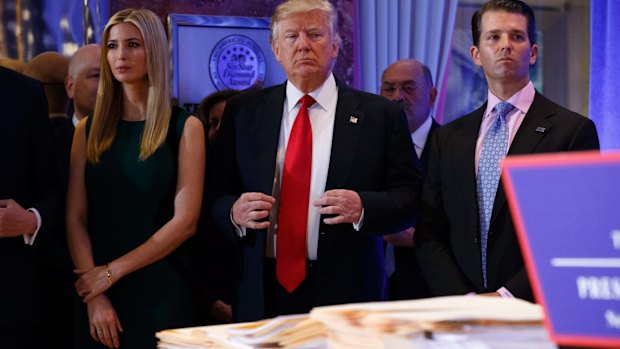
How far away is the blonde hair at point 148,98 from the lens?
287 centimetres

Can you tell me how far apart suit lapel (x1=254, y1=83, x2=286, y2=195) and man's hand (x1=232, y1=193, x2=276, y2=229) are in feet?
0.43

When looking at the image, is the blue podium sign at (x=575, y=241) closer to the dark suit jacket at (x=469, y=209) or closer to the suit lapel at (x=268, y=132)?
the dark suit jacket at (x=469, y=209)

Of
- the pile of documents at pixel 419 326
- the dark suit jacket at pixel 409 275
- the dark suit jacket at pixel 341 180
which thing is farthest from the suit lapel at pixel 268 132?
the pile of documents at pixel 419 326

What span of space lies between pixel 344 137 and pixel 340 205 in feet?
0.98

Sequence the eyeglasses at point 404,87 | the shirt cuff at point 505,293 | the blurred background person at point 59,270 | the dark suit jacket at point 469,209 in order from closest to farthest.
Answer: the shirt cuff at point 505,293
the dark suit jacket at point 469,209
the blurred background person at point 59,270
the eyeglasses at point 404,87

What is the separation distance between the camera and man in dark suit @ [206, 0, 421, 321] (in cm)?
268

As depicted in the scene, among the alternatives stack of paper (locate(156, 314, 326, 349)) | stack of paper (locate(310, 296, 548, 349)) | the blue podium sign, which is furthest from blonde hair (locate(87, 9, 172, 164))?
the blue podium sign

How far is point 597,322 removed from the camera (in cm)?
87

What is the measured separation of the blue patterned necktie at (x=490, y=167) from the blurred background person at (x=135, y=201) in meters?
0.93

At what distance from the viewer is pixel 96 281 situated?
2805 mm

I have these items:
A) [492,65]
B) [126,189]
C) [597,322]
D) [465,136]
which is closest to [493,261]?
[465,136]

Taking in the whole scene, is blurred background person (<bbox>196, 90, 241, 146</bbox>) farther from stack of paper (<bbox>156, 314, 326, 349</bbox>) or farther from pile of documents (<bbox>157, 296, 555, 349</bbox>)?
pile of documents (<bbox>157, 296, 555, 349</bbox>)

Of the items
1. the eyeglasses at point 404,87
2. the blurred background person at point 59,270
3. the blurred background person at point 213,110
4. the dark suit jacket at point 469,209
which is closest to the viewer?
the dark suit jacket at point 469,209

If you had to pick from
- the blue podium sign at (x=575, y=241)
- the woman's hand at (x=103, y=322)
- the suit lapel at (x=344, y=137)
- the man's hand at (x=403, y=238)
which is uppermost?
the suit lapel at (x=344, y=137)
